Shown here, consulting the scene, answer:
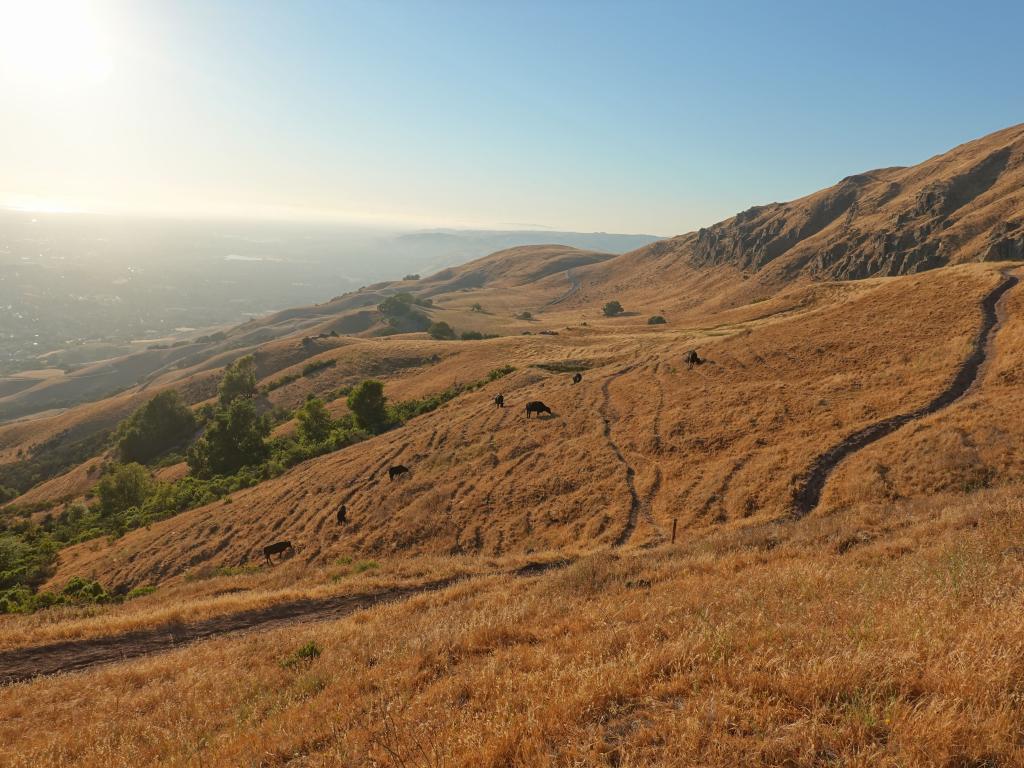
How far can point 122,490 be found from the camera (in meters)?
45.6

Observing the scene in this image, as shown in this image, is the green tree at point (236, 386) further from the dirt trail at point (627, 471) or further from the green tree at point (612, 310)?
the green tree at point (612, 310)

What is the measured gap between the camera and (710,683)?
5.93 m

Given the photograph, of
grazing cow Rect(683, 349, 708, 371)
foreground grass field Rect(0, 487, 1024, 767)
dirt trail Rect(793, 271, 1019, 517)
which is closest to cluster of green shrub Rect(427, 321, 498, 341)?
grazing cow Rect(683, 349, 708, 371)

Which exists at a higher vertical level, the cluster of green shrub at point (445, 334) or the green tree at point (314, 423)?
the cluster of green shrub at point (445, 334)

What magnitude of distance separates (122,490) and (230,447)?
9.88m

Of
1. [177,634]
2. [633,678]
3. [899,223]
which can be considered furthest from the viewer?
[899,223]

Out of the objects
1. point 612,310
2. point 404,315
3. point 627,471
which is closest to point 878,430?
point 627,471

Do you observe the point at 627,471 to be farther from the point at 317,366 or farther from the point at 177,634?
the point at 317,366

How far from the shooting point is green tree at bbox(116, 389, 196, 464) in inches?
2512

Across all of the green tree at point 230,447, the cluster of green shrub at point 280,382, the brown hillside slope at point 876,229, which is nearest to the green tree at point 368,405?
the green tree at point 230,447

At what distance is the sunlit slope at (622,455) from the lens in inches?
894

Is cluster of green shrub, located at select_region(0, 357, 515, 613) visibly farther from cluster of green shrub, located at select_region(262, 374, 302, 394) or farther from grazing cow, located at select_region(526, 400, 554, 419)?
cluster of green shrub, located at select_region(262, 374, 302, 394)

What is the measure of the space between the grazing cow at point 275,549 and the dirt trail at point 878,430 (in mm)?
25248

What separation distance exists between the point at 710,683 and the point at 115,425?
112m
